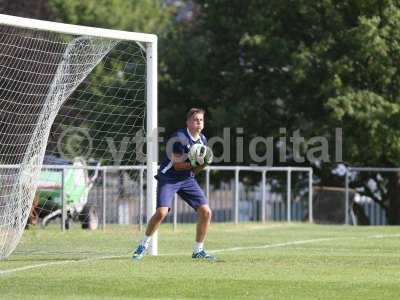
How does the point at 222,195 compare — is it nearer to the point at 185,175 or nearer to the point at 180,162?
the point at 185,175

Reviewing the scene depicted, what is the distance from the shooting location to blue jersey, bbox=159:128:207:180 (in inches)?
593

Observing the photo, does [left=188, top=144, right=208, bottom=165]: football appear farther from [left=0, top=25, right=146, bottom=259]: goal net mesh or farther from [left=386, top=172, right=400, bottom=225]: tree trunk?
[left=386, top=172, right=400, bottom=225]: tree trunk

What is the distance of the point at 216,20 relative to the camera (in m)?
35.7

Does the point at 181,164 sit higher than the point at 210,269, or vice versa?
the point at 181,164

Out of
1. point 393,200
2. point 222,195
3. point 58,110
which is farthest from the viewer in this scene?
point 393,200

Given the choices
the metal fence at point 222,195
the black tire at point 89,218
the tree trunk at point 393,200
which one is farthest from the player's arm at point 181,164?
the tree trunk at point 393,200

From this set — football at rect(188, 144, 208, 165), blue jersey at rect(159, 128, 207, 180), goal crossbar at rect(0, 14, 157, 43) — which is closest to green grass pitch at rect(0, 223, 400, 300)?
blue jersey at rect(159, 128, 207, 180)

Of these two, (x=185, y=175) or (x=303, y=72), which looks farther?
(x=303, y=72)

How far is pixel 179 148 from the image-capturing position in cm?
1501

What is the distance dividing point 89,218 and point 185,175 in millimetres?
9573

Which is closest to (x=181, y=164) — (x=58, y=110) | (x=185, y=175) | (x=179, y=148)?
(x=179, y=148)

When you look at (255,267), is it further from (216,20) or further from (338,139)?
(216,20)

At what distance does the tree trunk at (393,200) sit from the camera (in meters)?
33.8

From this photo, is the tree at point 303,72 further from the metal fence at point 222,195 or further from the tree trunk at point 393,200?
the metal fence at point 222,195
